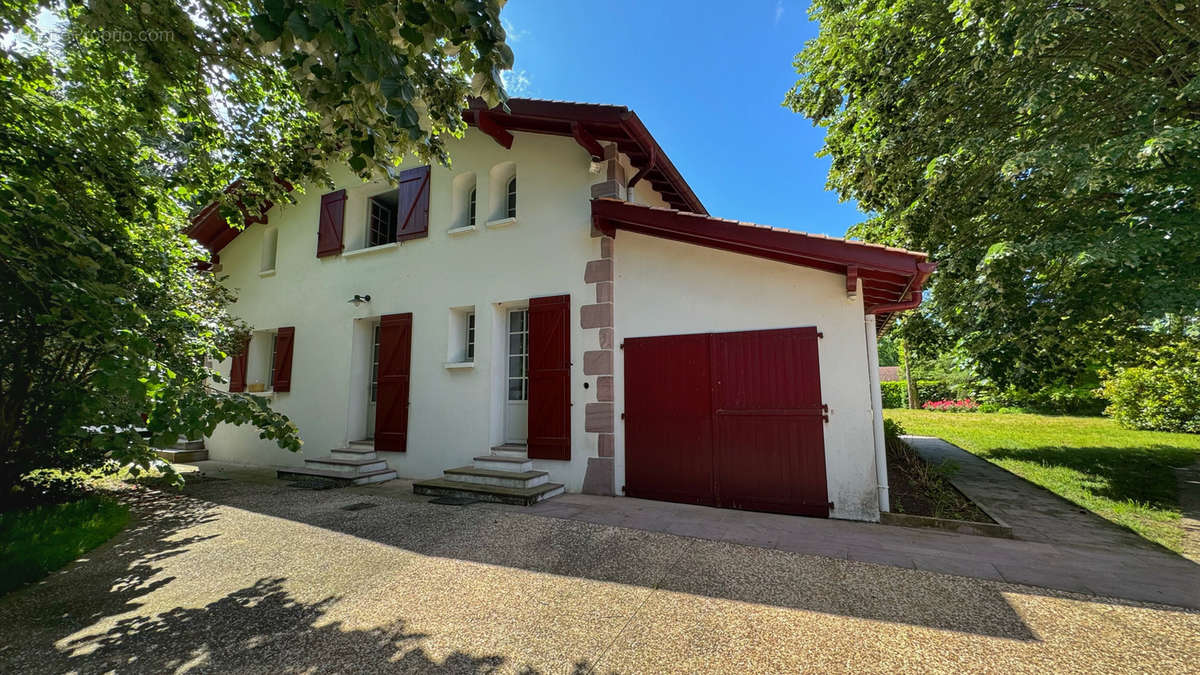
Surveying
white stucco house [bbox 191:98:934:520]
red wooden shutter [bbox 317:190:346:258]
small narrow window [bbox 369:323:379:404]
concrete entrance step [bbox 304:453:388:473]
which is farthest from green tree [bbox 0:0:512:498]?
red wooden shutter [bbox 317:190:346:258]

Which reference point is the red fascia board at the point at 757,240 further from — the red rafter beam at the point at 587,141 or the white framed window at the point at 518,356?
the white framed window at the point at 518,356

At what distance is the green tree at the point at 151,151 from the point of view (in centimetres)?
218

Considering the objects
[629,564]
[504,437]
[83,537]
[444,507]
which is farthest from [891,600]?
[83,537]

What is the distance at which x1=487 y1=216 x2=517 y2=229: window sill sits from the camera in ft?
20.9

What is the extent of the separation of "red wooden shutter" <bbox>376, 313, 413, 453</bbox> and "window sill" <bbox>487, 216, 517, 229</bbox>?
196cm

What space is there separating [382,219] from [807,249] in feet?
24.5

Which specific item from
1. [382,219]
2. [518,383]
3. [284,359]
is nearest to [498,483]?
[518,383]

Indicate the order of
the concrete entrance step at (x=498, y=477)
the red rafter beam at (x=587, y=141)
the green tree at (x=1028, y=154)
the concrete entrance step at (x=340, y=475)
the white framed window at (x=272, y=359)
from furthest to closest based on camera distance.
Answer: the white framed window at (x=272, y=359), the concrete entrance step at (x=340, y=475), the red rafter beam at (x=587, y=141), the concrete entrance step at (x=498, y=477), the green tree at (x=1028, y=154)

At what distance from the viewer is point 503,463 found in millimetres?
5723

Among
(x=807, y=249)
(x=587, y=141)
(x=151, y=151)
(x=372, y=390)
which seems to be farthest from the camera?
(x=372, y=390)

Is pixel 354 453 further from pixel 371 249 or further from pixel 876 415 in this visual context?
pixel 876 415

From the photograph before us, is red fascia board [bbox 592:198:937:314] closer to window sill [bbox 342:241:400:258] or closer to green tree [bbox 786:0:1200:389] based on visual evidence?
green tree [bbox 786:0:1200:389]

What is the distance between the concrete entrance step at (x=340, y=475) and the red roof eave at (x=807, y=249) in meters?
4.89

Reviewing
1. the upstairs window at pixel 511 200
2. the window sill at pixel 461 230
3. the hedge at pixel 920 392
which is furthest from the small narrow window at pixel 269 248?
the hedge at pixel 920 392
